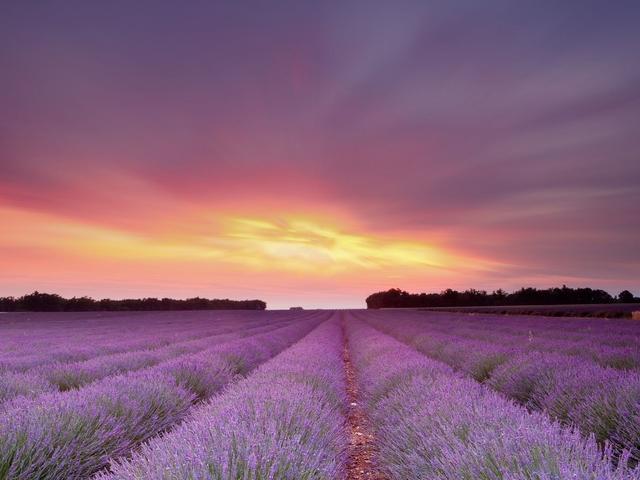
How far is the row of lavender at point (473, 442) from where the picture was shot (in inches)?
70.5

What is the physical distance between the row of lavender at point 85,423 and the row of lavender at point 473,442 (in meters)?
2.13

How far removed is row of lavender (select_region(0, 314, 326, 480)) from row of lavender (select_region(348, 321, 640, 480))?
213 centimetres

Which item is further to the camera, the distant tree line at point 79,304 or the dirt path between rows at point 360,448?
the distant tree line at point 79,304

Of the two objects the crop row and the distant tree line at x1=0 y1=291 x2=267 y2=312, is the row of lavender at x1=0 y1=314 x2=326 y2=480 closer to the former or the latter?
the crop row

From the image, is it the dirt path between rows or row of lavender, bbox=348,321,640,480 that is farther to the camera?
the dirt path between rows

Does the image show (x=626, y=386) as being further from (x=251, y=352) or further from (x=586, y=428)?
(x=251, y=352)

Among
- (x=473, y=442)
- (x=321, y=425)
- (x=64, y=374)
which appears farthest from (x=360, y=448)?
(x=64, y=374)

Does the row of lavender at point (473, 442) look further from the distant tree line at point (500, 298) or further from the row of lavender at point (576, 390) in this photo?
the distant tree line at point (500, 298)

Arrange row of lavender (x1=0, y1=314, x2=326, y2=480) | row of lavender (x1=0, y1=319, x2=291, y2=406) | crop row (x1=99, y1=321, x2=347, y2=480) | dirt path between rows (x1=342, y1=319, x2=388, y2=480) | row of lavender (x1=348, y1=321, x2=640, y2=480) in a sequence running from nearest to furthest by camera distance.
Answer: row of lavender (x1=348, y1=321, x2=640, y2=480) → crop row (x1=99, y1=321, x2=347, y2=480) → row of lavender (x1=0, y1=314, x2=326, y2=480) → dirt path between rows (x1=342, y1=319, x2=388, y2=480) → row of lavender (x1=0, y1=319, x2=291, y2=406)

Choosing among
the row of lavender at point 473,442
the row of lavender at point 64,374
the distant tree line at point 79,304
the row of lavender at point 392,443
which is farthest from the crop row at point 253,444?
the distant tree line at point 79,304

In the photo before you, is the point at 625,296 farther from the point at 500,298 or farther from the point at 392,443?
the point at 392,443

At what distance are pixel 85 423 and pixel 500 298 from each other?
9290cm

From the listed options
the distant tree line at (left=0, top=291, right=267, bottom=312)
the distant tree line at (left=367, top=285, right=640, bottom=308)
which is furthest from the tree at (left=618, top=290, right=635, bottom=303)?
the distant tree line at (left=0, top=291, right=267, bottom=312)

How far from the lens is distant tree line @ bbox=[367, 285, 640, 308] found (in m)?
72.9
